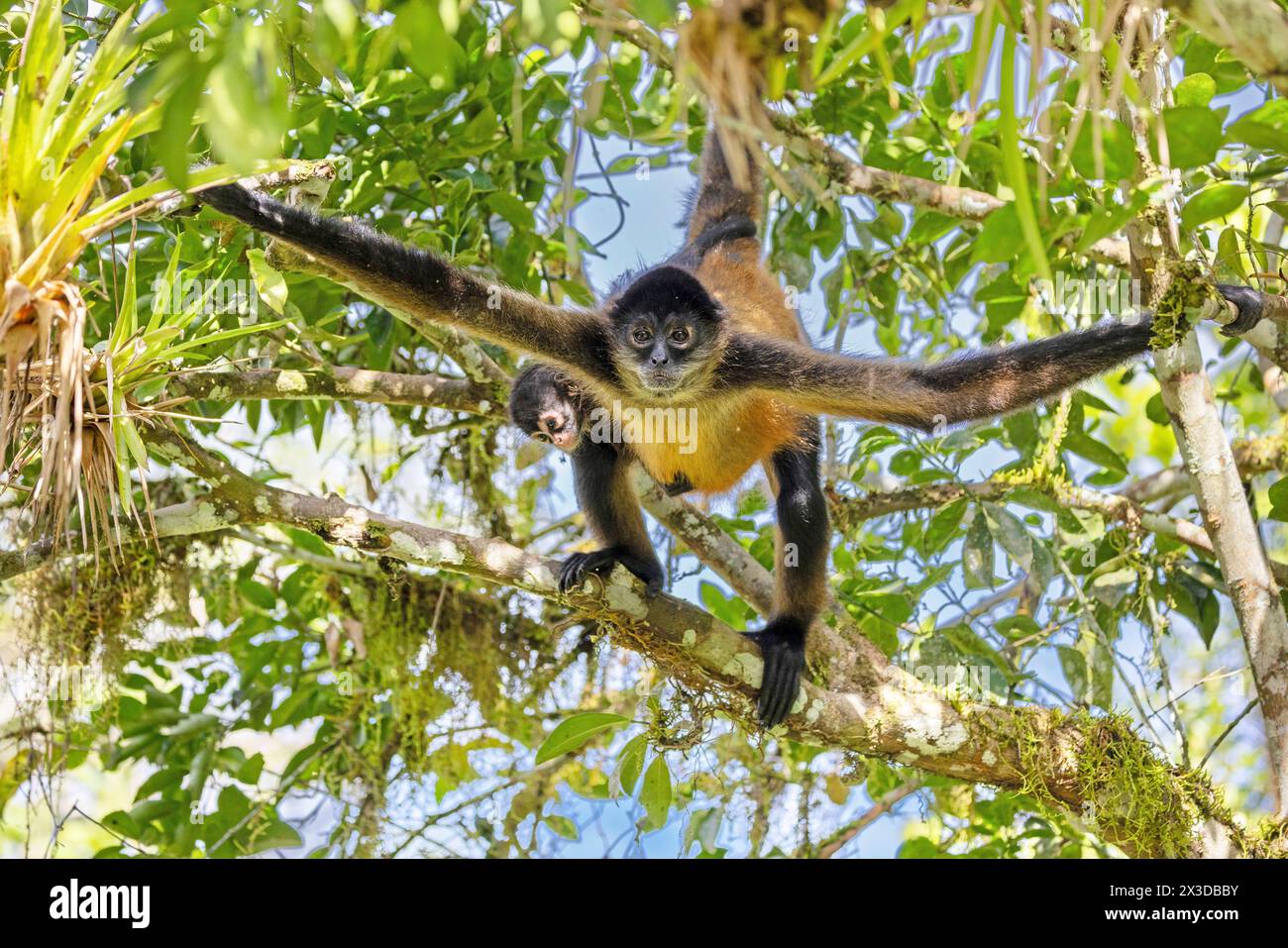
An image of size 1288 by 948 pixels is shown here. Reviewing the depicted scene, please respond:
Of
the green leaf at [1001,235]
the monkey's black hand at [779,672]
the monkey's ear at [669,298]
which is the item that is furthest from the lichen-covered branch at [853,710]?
the green leaf at [1001,235]

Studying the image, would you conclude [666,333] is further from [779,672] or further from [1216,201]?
[1216,201]

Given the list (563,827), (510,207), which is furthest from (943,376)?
(563,827)

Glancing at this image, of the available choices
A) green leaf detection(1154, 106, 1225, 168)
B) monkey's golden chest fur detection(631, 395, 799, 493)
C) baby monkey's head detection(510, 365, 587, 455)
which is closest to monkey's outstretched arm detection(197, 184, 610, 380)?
baby monkey's head detection(510, 365, 587, 455)

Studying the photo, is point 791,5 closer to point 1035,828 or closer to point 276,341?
point 276,341

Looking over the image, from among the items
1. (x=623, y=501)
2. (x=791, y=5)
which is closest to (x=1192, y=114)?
(x=791, y=5)

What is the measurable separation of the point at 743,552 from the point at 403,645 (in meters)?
1.66

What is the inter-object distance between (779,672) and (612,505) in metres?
1.18

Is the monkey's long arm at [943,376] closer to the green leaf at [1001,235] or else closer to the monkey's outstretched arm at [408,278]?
the monkey's outstretched arm at [408,278]

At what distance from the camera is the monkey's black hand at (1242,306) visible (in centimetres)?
338

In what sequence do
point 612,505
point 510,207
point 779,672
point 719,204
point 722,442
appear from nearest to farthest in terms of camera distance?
point 779,672
point 510,207
point 612,505
point 722,442
point 719,204

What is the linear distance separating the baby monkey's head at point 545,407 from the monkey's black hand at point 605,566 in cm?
48

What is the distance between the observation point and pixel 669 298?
4.88 metres

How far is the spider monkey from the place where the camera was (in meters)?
3.58
